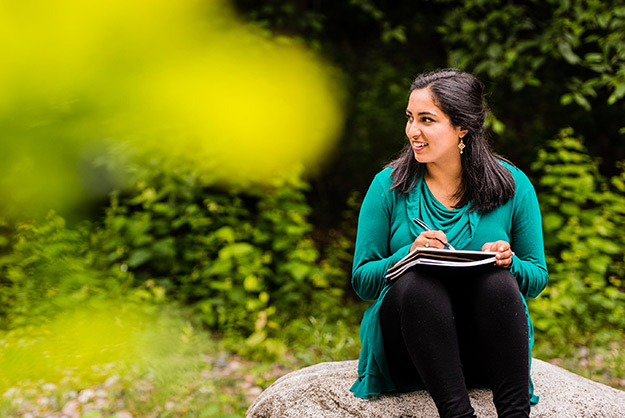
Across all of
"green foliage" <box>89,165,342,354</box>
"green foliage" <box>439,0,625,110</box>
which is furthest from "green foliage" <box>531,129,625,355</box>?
"green foliage" <box>89,165,342,354</box>

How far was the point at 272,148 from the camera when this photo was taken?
4.43 metres

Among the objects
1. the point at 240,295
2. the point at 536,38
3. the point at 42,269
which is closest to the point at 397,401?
the point at 42,269

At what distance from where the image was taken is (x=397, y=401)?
1930 mm

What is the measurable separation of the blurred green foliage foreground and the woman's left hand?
1590 millimetres

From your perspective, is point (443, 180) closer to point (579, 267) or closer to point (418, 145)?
point (418, 145)

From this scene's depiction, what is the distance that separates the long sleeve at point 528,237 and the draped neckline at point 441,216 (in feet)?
0.51

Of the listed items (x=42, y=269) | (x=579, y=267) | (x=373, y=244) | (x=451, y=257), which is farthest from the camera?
(x=579, y=267)

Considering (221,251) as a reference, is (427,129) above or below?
above

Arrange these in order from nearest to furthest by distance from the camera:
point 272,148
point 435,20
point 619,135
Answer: point 272,148, point 619,135, point 435,20

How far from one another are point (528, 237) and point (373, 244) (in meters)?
0.53

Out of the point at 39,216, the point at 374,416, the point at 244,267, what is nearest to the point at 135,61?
the point at 39,216

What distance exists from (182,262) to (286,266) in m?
0.72

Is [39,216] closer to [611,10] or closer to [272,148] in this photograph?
[272,148]

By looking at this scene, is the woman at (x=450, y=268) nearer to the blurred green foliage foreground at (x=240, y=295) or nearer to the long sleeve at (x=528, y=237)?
the long sleeve at (x=528, y=237)
